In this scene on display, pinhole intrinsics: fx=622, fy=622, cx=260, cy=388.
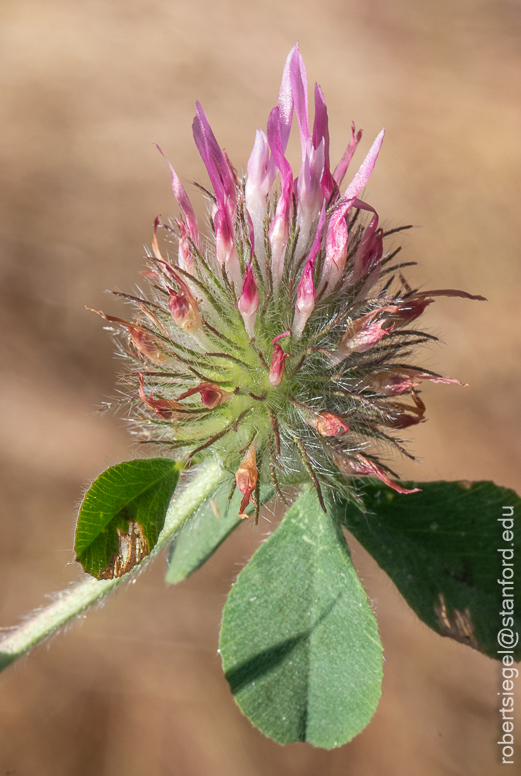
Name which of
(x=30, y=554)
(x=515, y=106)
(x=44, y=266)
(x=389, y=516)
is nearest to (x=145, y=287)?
(x=44, y=266)

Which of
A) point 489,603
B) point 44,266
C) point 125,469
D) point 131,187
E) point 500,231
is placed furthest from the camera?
point 500,231

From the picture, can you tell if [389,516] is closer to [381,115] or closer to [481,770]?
[481,770]

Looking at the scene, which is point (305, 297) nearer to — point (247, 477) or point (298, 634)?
point (247, 477)

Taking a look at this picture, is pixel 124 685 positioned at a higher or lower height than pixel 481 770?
higher

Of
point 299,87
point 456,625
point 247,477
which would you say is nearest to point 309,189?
point 299,87

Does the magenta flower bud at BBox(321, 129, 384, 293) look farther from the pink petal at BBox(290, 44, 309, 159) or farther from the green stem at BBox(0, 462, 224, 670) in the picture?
the green stem at BBox(0, 462, 224, 670)

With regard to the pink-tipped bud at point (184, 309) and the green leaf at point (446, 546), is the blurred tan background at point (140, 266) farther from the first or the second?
the pink-tipped bud at point (184, 309)
